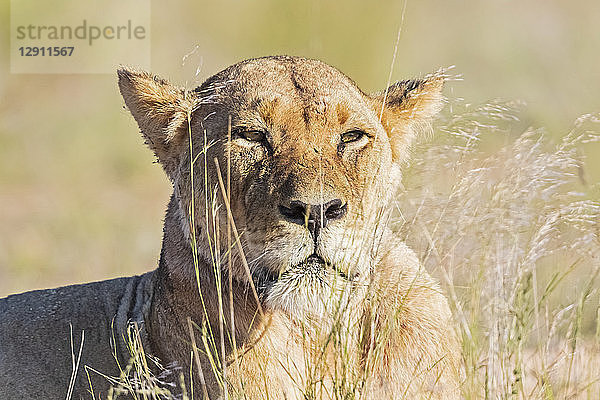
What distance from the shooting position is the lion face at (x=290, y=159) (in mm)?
3090

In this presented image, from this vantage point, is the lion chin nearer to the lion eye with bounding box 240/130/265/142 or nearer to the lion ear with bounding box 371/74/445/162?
the lion eye with bounding box 240/130/265/142

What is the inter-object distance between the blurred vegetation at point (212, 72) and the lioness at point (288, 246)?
675cm

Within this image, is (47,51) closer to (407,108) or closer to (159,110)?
(159,110)

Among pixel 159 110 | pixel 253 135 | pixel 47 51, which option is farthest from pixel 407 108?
pixel 47 51

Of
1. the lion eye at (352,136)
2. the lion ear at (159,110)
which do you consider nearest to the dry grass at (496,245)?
the lion eye at (352,136)

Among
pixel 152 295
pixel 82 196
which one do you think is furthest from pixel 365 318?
pixel 82 196

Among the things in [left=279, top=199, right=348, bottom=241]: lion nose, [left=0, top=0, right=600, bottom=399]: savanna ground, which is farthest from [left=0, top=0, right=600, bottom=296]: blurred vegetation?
[left=279, top=199, right=348, bottom=241]: lion nose

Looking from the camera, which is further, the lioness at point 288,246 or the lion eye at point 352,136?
the lion eye at point 352,136

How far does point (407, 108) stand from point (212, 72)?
1067cm

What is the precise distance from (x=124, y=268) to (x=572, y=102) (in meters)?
6.87

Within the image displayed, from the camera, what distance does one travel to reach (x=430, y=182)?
143 inches

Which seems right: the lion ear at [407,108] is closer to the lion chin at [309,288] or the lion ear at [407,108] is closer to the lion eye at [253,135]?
the lion eye at [253,135]

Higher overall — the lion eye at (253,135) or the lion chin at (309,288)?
the lion eye at (253,135)

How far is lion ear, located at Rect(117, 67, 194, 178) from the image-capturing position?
3807 millimetres
